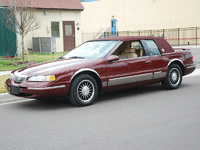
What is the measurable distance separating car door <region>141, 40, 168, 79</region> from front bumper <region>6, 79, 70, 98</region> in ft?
8.52

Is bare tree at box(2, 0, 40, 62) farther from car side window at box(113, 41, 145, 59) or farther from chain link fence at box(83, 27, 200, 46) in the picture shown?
chain link fence at box(83, 27, 200, 46)

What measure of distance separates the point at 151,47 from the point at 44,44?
49.7 ft

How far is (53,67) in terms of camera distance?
664 cm

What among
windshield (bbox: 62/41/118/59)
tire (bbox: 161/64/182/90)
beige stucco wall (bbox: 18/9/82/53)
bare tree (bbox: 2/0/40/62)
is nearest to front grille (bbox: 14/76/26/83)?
windshield (bbox: 62/41/118/59)

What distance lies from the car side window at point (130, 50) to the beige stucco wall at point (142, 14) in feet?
107

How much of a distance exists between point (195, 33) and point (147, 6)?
26.9 ft

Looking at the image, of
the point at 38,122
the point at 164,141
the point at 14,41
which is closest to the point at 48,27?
the point at 14,41

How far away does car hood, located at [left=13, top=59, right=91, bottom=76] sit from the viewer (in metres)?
6.45

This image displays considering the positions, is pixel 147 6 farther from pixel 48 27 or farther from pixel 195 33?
pixel 48 27

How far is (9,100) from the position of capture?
301 inches

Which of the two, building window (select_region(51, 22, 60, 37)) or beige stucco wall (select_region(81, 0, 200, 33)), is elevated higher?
beige stucco wall (select_region(81, 0, 200, 33))

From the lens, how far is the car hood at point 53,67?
645 cm

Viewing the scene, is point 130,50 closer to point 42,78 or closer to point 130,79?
point 130,79

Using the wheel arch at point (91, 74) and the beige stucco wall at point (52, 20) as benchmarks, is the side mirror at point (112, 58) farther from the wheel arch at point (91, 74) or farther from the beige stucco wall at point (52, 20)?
the beige stucco wall at point (52, 20)
